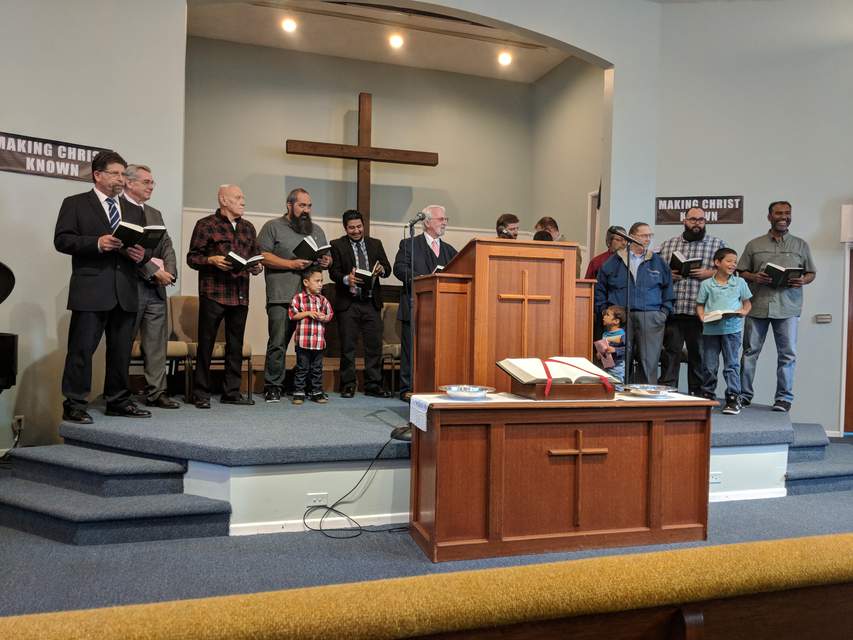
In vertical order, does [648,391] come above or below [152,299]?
below

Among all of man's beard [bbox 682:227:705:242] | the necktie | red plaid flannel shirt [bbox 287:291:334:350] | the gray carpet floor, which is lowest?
the gray carpet floor

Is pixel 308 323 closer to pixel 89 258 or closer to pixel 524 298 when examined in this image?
pixel 89 258

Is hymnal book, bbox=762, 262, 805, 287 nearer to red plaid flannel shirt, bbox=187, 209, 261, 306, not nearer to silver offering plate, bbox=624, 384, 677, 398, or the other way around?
silver offering plate, bbox=624, 384, 677, 398

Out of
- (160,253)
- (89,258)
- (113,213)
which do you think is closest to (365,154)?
(160,253)

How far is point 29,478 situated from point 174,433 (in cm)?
90

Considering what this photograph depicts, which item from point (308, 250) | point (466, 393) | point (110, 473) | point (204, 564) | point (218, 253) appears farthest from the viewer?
point (308, 250)

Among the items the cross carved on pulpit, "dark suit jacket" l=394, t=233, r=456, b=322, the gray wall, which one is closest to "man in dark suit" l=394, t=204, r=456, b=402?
"dark suit jacket" l=394, t=233, r=456, b=322

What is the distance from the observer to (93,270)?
Result: 3719mm

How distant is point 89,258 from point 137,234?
0.35 meters

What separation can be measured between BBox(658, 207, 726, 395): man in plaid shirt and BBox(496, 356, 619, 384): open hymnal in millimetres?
2318

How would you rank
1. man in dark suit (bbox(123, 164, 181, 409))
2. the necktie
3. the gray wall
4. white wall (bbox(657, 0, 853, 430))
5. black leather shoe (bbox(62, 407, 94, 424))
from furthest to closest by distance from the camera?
the gray wall
white wall (bbox(657, 0, 853, 430))
man in dark suit (bbox(123, 164, 181, 409))
the necktie
black leather shoe (bbox(62, 407, 94, 424))

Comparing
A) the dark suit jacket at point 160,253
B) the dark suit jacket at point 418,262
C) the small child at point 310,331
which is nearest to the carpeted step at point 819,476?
the dark suit jacket at point 418,262

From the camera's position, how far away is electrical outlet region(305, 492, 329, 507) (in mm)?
3287

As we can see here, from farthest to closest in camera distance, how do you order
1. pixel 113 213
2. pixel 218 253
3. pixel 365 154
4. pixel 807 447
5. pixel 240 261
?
pixel 365 154 < pixel 807 447 < pixel 218 253 < pixel 240 261 < pixel 113 213
